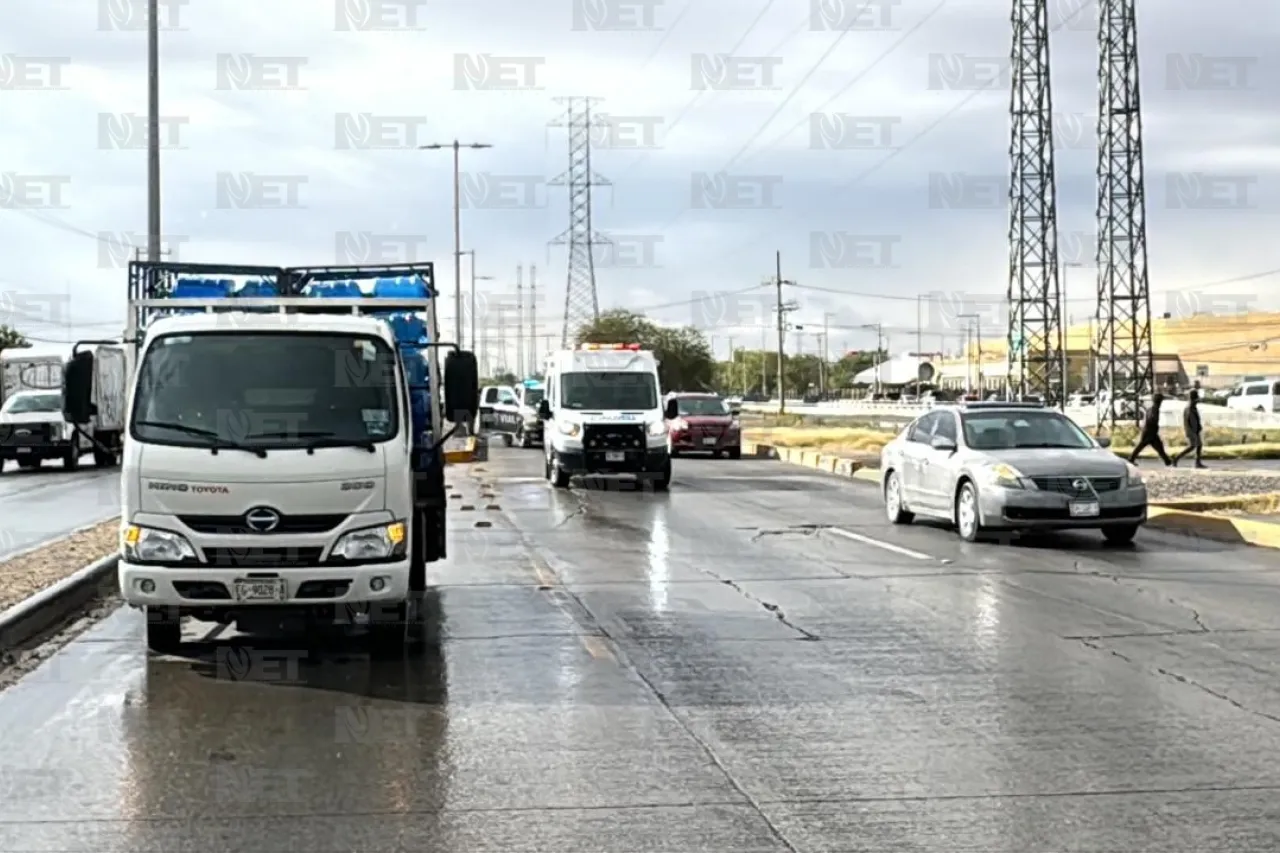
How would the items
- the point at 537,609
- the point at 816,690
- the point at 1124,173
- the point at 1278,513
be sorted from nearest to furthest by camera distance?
1. the point at 816,690
2. the point at 537,609
3. the point at 1278,513
4. the point at 1124,173

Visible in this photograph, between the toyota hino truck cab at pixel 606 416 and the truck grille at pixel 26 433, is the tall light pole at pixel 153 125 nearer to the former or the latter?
the toyota hino truck cab at pixel 606 416

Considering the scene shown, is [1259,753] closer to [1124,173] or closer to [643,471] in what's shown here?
[643,471]

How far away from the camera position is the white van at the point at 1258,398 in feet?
200

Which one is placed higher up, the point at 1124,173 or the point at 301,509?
the point at 1124,173

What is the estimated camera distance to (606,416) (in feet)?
86.5

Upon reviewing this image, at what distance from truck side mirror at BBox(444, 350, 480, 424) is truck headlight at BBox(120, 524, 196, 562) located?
2.18 meters

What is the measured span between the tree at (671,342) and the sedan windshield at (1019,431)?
83.5m

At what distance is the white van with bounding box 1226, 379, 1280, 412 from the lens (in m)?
60.9

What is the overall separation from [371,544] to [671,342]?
4014 inches

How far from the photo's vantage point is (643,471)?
2620cm

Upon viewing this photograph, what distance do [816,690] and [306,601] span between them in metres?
3.08

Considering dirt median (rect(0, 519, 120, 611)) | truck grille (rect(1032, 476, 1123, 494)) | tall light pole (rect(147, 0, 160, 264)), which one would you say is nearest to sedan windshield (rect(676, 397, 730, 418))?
tall light pole (rect(147, 0, 160, 264))

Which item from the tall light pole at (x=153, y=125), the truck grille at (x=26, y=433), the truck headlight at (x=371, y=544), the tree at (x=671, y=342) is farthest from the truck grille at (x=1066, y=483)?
the tree at (x=671, y=342)

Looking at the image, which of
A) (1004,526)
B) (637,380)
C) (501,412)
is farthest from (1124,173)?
(1004,526)
